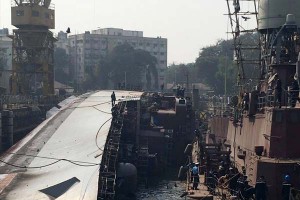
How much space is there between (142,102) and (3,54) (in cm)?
7895

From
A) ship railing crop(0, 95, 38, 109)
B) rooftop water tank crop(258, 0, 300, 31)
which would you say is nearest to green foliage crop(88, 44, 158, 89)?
ship railing crop(0, 95, 38, 109)

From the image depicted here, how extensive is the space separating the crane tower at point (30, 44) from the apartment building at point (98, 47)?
72930mm

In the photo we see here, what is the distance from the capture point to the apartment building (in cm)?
15862

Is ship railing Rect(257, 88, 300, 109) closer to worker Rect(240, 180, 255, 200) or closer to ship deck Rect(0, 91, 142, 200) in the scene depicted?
worker Rect(240, 180, 255, 200)

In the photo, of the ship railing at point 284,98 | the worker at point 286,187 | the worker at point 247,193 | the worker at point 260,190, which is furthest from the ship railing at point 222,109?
the worker at point 260,190

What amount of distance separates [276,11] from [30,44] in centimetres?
4632

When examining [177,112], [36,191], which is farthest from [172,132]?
[36,191]

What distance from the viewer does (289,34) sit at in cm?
3650

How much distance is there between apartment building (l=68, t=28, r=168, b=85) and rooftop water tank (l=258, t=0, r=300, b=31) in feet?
374

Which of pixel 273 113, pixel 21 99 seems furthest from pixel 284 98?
pixel 21 99

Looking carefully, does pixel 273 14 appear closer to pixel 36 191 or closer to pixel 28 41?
pixel 36 191

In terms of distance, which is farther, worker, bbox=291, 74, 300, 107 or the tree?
the tree

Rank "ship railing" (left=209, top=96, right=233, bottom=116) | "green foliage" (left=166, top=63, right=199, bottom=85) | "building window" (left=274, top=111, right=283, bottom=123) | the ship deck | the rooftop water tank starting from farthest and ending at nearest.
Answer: "green foliage" (left=166, top=63, right=199, bottom=85), "ship railing" (left=209, top=96, right=233, bottom=116), the rooftop water tank, the ship deck, "building window" (left=274, top=111, right=283, bottom=123)

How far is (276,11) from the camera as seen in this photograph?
37344 mm
